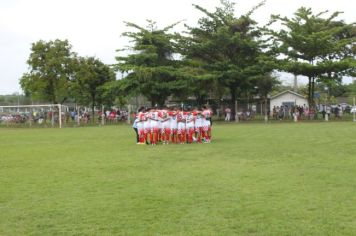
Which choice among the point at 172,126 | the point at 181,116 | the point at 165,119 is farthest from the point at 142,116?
the point at 181,116

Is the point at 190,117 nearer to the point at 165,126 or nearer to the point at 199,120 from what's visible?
the point at 199,120

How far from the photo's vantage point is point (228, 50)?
44750mm

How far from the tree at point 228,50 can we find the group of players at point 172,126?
67.8 feet

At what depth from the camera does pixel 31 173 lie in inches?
489

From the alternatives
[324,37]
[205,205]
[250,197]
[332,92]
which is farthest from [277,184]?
[332,92]

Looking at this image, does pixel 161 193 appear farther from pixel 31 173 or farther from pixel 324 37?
pixel 324 37

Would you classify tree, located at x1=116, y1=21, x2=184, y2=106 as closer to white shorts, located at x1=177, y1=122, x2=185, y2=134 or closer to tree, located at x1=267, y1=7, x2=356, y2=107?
tree, located at x1=267, y1=7, x2=356, y2=107

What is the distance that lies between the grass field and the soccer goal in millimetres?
28959

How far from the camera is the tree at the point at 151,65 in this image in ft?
141

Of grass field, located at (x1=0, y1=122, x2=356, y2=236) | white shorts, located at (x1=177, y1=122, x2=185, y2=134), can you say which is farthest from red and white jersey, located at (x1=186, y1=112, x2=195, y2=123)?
grass field, located at (x1=0, y1=122, x2=356, y2=236)

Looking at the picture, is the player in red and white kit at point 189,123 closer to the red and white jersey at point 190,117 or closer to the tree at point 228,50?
the red and white jersey at point 190,117

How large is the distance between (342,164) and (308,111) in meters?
31.5

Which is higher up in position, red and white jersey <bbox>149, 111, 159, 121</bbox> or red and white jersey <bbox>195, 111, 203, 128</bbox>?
red and white jersey <bbox>149, 111, 159, 121</bbox>

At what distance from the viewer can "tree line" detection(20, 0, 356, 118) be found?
4272cm
